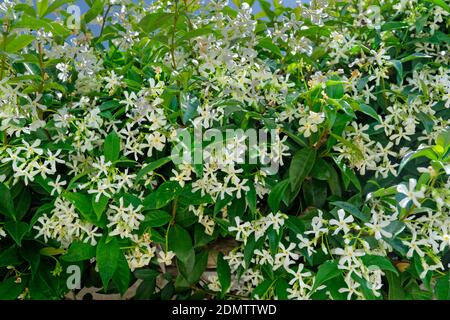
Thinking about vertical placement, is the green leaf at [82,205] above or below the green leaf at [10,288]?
above

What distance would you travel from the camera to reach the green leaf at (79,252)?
3.41ft

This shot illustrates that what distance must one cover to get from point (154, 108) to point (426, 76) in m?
0.57

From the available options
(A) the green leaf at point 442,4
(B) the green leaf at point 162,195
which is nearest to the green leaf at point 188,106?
(B) the green leaf at point 162,195

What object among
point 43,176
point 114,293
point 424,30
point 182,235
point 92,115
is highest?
point 424,30

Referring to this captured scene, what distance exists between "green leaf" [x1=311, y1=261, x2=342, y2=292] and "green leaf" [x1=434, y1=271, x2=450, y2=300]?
18 centimetres

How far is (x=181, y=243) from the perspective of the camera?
105 cm

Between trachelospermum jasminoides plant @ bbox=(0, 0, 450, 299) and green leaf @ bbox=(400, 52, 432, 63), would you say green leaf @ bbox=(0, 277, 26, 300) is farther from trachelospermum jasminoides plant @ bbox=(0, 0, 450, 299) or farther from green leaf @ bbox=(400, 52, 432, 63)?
green leaf @ bbox=(400, 52, 432, 63)

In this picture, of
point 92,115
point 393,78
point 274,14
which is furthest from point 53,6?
point 393,78

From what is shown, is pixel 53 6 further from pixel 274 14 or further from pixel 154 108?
pixel 274 14

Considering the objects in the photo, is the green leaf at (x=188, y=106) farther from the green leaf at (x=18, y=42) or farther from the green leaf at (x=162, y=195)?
the green leaf at (x=18, y=42)

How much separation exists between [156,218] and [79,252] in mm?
150

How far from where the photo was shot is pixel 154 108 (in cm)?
107

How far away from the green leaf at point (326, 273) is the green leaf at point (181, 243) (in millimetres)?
242

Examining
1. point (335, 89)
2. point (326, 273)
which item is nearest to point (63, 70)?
point (335, 89)
